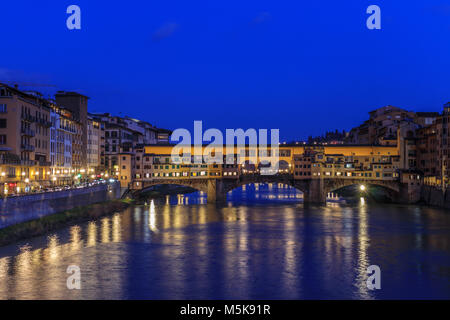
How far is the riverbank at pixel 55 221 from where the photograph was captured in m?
36.0

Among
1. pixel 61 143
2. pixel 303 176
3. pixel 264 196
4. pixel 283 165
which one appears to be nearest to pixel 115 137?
pixel 61 143

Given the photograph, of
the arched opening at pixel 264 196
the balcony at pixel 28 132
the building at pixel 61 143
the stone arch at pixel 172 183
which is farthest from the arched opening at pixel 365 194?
the balcony at pixel 28 132

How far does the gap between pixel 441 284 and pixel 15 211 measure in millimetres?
30183

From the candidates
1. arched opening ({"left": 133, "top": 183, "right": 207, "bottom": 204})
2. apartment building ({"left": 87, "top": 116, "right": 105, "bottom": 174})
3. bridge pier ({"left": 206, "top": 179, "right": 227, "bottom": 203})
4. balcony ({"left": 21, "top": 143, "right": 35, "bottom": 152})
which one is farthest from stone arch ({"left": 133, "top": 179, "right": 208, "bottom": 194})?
balcony ({"left": 21, "top": 143, "right": 35, "bottom": 152})

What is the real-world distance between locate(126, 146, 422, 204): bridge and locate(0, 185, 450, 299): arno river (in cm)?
2206

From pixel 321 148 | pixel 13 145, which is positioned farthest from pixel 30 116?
pixel 321 148

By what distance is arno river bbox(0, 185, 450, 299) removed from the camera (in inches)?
992

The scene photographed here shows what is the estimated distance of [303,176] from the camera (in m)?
78.2

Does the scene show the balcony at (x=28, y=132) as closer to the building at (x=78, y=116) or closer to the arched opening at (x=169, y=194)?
the arched opening at (x=169, y=194)

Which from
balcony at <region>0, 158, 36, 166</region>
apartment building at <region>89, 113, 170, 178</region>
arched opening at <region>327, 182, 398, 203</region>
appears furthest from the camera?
apartment building at <region>89, 113, 170, 178</region>

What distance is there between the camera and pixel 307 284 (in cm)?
2650

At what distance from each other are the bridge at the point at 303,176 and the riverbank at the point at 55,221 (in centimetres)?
1576

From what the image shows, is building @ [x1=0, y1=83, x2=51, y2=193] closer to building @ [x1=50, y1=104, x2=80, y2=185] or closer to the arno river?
building @ [x1=50, y1=104, x2=80, y2=185]

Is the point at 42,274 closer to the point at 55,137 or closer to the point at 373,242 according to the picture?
the point at 373,242
